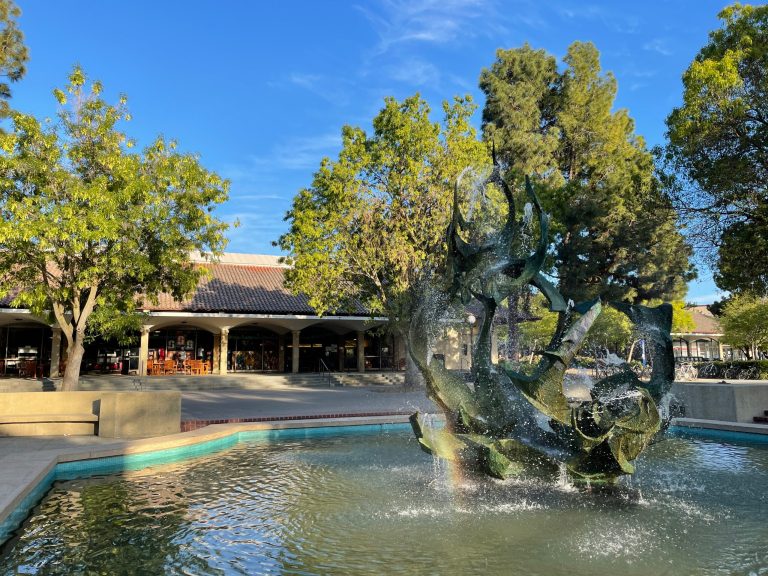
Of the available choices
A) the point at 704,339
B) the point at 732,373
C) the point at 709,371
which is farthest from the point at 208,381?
the point at 704,339

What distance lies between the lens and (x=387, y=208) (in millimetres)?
20031

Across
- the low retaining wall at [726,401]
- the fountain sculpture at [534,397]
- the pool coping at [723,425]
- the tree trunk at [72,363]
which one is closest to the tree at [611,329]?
the low retaining wall at [726,401]

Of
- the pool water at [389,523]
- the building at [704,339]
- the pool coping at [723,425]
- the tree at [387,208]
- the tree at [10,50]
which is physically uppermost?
the tree at [10,50]

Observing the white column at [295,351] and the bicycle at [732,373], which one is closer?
the bicycle at [732,373]

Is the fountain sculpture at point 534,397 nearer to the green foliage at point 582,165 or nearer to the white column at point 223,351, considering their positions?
the green foliage at point 582,165

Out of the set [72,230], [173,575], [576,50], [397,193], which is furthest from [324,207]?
[576,50]

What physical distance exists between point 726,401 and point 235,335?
81.7 feet

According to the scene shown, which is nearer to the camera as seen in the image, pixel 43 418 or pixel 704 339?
pixel 43 418

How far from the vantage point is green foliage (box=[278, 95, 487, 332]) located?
19484 mm

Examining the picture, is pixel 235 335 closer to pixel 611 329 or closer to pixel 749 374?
pixel 611 329

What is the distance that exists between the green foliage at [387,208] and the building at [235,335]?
5.97 m

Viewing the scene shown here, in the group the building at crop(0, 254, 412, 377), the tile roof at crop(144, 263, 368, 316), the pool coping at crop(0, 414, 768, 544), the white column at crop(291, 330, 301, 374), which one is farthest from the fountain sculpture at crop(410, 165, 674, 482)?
the white column at crop(291, 330, 301, 374)

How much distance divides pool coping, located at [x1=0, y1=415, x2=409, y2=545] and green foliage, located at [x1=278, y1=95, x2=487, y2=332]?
718 centimetres

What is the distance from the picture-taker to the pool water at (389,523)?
486 centimetres
